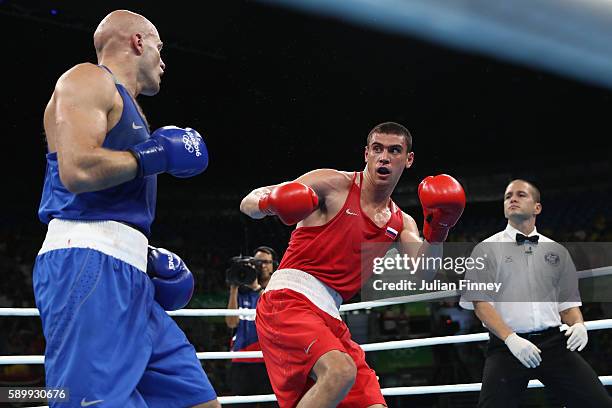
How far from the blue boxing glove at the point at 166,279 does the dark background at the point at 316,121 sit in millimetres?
8286

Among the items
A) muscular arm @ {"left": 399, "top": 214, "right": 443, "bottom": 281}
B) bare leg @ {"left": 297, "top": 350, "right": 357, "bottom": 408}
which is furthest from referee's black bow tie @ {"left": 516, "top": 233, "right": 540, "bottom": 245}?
bare leg @ {"left": 297, "top": 350, "right": 357, "bottom": 408}

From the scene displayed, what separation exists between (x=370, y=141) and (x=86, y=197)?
63.0 inches

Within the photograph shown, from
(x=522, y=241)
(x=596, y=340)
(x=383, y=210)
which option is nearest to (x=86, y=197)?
(x=383, y=210)

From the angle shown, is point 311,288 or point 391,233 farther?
point 391,233

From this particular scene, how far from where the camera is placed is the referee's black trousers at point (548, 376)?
3285 mm

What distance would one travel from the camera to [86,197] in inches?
74.3

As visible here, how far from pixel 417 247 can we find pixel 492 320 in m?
0.70

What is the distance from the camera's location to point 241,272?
475 centimetres

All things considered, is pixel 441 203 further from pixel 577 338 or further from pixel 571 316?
pixel 571 316

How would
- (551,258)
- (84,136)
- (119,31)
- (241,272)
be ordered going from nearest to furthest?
1. (84,136)
2. (119,31)
3. (551,258)
4. (241,272)

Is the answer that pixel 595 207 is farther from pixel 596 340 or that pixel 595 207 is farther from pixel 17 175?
pixel 17 175

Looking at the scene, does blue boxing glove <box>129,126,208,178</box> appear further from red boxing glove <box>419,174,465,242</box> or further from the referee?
the referee

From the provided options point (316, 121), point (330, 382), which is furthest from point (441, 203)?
point (316, 121)

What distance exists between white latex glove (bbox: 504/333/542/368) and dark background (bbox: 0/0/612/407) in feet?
23.8
